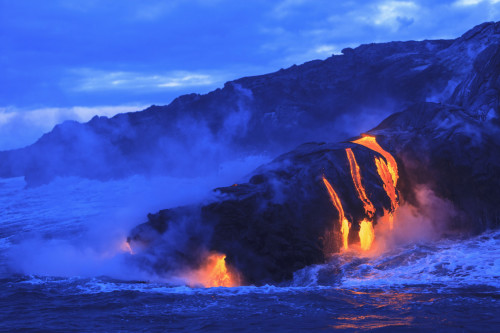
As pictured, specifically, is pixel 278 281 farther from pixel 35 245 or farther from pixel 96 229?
pixel 35 245

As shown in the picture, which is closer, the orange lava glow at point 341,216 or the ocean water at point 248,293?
the ocean water at point 248,293

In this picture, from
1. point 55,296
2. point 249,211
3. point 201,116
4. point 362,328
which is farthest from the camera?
point 201,116

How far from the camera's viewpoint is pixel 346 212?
1966cm

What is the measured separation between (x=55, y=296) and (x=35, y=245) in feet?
26.6

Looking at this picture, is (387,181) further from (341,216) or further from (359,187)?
(341,216)

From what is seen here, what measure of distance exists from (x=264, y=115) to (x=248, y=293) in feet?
122

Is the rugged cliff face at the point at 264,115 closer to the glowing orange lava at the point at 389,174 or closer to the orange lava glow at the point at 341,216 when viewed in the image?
the glowing orange lava at the point at 389,174

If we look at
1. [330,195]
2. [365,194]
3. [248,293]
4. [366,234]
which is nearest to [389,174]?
[365,194]

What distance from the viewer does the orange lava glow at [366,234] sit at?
20.1 m

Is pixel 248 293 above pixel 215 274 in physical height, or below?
below

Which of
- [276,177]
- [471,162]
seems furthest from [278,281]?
[471,162]

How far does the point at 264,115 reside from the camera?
51.5 m

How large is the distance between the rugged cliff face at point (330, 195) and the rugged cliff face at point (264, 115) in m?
16.4

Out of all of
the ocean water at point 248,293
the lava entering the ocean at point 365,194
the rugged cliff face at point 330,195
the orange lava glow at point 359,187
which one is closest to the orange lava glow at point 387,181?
the lava entering the ocean at point 365,194
